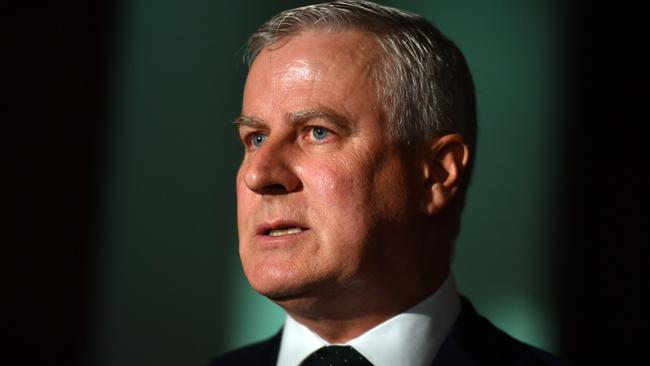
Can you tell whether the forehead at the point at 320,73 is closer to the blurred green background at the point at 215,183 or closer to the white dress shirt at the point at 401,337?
→ the white dress shirt at the point at 401,337

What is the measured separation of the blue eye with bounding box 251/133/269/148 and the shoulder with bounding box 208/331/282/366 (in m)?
0.45

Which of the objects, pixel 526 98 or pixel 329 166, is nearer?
pixel 329 166

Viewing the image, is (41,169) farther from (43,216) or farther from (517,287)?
(517,287)

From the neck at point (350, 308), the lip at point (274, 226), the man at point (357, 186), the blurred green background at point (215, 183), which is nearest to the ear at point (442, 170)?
the man at point (357, 186)

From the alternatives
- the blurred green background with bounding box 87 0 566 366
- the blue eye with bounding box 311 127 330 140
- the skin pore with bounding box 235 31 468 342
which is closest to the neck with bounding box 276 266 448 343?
the skin pore with bounding box 235 31 468 342

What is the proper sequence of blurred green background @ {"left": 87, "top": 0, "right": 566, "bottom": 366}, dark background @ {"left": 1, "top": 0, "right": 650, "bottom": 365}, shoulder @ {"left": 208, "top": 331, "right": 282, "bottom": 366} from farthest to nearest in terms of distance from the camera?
1. blurred green background @ {"left": 87, "top": 0, "right": 566, "bottom": 366}
2. dark background @ {"left": 1, "top": 0, "right": 650, "bottom": 365}
3. shoulder @ {"left": 208, "top": 331, "right": 282, "bottom": 366}

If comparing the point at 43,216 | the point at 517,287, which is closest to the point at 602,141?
the point at 517,287

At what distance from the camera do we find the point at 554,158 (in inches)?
90.7

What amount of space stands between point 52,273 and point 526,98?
152 cm

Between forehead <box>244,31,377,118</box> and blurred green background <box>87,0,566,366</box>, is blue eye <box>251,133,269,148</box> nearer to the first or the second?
forehead <box>244,31,377,118</box>

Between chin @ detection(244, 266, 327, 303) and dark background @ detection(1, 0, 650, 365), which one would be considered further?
dark background @ detection(1, 0, 650, 365)

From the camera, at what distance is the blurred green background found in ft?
7.64

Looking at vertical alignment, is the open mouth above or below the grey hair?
below

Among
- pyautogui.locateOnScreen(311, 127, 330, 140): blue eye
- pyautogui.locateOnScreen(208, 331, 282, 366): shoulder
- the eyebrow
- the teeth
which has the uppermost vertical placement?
the eyebrow
